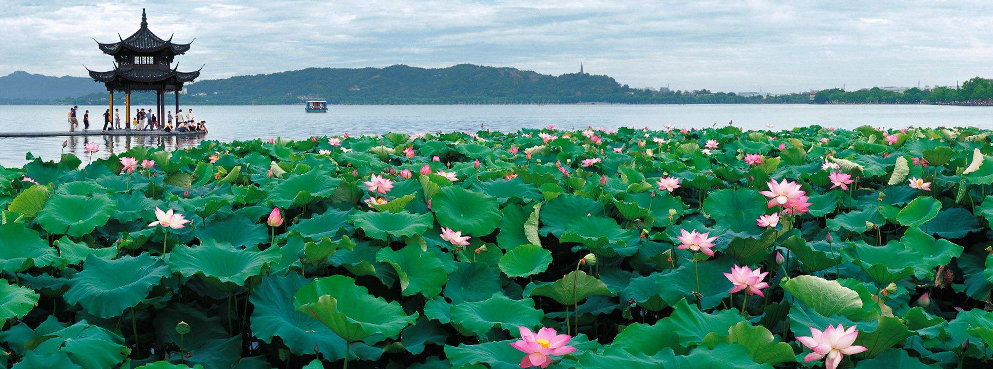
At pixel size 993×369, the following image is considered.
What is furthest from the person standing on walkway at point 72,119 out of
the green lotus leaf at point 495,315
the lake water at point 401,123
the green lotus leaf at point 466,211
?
the green lotus leaf at point 495,315

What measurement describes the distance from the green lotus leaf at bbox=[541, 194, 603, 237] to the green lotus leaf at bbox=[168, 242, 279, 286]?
1.14 m

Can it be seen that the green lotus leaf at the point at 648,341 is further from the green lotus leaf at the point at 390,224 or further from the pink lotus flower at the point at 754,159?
the pink lotus flower at the point at 754,159

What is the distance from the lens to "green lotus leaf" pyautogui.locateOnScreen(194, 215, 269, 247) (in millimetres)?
2717

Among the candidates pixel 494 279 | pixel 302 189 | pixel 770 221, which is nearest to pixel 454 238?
pixel 494 279

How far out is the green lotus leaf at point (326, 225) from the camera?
2.71m

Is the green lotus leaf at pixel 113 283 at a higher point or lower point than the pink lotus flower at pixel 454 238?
lower

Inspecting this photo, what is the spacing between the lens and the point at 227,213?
2.86m

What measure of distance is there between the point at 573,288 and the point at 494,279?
0.37m

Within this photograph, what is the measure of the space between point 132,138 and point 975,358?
111 feet

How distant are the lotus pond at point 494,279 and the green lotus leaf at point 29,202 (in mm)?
11

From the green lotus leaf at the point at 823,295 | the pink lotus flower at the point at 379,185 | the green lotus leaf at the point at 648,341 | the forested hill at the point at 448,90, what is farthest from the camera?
the forested hill at the point at 448,90

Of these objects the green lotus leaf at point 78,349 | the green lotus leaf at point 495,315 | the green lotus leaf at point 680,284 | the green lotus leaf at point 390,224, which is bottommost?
the green lotus leaf at point 78,349

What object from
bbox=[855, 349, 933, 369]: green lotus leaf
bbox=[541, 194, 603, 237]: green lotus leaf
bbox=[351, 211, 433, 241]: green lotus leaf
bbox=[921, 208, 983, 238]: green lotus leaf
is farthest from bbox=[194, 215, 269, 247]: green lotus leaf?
bbox=[921, 208, 983, 238]: green lotus leaf

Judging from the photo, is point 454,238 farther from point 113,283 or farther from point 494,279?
point 113,283
